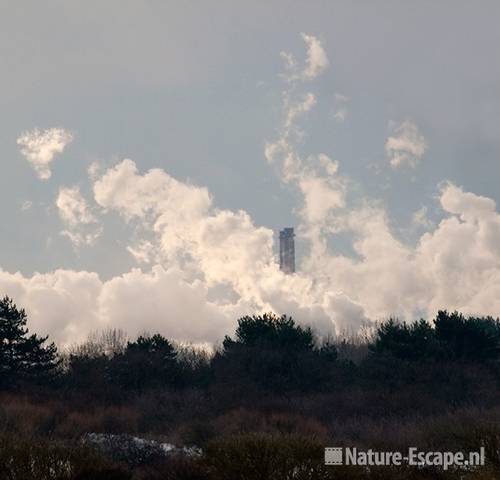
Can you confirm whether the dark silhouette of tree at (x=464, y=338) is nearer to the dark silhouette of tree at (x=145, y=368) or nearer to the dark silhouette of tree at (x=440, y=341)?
the dark silhouette of tree at (x=440, y=341)

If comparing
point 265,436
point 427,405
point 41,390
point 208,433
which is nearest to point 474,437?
point 265,436

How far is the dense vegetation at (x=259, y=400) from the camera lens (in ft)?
29.3

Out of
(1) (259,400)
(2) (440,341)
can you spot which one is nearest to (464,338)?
(2) (440,341)

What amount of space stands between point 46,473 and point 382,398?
22.9 metres

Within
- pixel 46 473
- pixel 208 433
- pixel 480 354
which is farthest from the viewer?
pixel 480 354

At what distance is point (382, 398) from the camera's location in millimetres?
29031

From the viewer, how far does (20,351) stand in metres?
34.5

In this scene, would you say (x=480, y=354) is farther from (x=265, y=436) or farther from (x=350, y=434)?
(x=265, y=436)

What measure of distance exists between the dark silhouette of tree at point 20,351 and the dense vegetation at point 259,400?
6 cm

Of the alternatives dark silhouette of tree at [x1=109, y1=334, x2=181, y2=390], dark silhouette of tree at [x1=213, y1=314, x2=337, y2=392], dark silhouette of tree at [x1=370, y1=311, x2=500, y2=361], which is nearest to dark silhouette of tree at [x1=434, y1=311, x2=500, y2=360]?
dark silhouette of tree at [x1=370, y1=311, x2=500, y2=361]

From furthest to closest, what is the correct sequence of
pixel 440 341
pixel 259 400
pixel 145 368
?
1. pixel 440 341
2. pixel 145 368
3. pixel 259 400

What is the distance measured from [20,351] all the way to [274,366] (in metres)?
14.6

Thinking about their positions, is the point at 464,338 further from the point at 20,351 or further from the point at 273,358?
the point at 20,351

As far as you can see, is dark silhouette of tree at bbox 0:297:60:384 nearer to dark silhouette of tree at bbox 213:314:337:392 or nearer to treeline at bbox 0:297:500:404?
treeline at bbox 0:297:500:404
